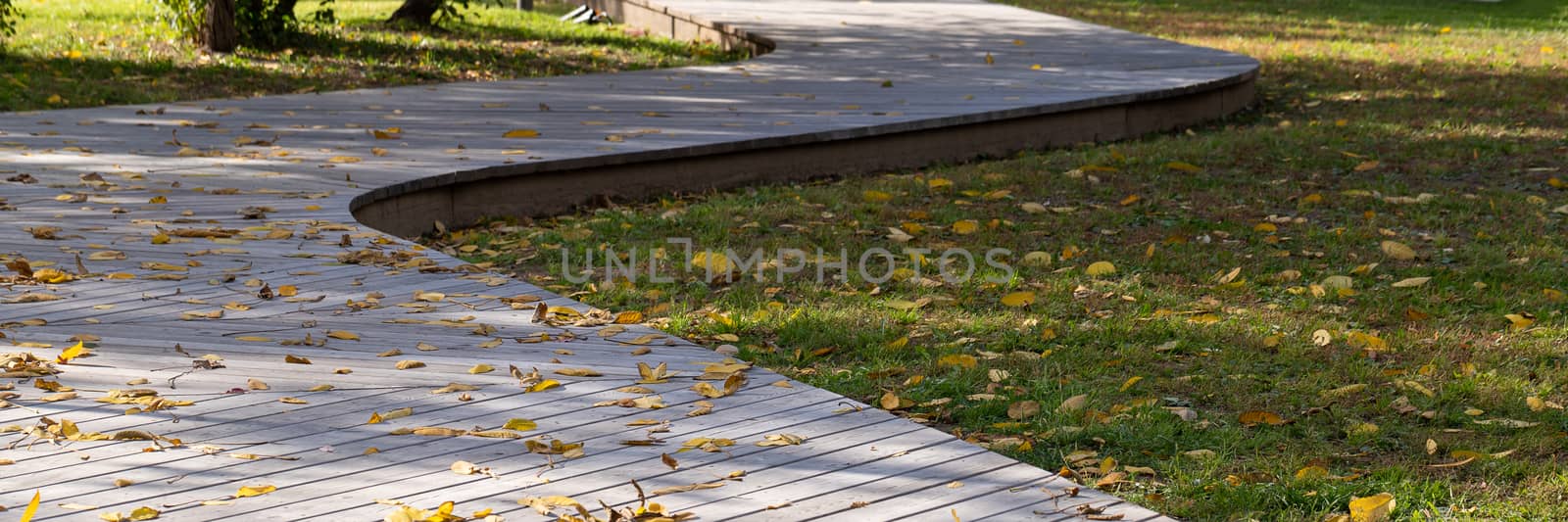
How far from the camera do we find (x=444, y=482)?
9.13 feet

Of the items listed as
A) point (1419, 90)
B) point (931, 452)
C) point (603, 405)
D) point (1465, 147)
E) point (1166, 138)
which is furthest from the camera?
point (1419, 90)

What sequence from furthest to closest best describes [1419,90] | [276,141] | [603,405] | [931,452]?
[1419,90], [276,141], [603,405], [931,452]

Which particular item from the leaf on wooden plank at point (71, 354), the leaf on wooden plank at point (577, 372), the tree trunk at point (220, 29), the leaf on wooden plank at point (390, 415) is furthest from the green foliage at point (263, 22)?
the leaf on wooden plank at point (390, 415)

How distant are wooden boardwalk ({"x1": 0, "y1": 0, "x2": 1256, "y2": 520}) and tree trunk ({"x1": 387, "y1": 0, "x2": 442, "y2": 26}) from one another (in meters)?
4.91

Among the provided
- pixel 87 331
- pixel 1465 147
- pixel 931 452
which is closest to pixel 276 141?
pixel 87 331

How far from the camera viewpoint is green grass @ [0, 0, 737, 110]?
815 cm

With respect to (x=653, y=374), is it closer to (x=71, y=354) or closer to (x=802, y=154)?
(x=71, y=354)

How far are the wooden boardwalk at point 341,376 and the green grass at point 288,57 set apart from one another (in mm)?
1455

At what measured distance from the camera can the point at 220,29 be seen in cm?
921

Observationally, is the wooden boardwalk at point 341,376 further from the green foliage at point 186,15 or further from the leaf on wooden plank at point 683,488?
the green foliage at point 186,15

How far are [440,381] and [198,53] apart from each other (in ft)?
22.0

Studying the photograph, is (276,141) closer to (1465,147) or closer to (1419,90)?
(1465,147)

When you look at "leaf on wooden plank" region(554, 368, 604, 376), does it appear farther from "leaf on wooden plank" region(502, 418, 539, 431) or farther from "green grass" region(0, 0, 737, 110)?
"green grass" region(0, 0, 737, 110)

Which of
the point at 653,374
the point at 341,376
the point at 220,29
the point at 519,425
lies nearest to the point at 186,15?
the point at 220,29
